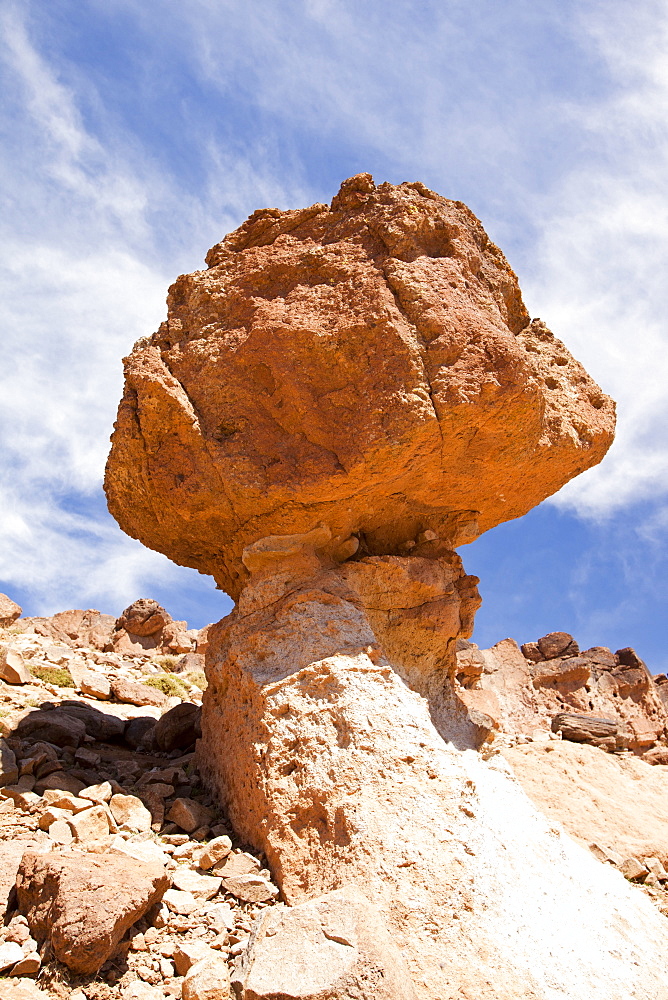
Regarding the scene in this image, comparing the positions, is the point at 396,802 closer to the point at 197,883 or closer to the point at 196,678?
the point at 197,883

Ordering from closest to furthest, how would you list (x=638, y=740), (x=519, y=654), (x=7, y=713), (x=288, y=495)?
(x=288, y=495) → (x=7, y=713) → (x=638, y=740) → (x=519, y=654)

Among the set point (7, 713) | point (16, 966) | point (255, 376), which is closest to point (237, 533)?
point (255, 376)

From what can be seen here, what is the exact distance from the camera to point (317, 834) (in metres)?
4.61

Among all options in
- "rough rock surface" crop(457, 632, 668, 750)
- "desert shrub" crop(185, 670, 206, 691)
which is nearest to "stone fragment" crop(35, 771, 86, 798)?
"desert shrub" crop(185, 670, 206, 691)

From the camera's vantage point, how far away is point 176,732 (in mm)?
7289

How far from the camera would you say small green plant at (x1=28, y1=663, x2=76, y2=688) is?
29.1 feet

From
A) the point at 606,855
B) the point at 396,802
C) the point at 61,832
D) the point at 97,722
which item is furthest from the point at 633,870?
the point at 97,722

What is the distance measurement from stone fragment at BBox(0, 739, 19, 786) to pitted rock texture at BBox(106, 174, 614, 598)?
2077 millimetres

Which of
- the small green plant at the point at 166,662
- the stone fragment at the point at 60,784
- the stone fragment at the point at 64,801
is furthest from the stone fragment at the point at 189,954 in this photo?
the small green plant at the point at 166,662

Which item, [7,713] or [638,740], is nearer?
[7,713]

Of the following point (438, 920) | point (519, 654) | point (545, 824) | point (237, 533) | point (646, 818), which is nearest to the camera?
point (438, 920)

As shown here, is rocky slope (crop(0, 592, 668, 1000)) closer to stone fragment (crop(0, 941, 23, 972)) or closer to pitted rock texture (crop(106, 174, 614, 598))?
stone fragment (crop(0, 941, 23, 972))

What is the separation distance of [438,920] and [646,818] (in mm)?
5025

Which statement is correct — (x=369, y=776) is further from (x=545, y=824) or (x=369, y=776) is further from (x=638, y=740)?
(x=638, y=740)
